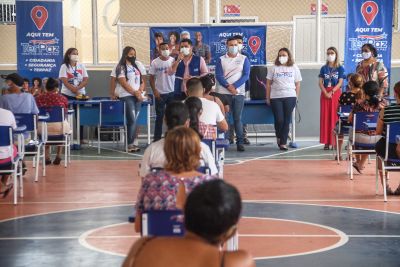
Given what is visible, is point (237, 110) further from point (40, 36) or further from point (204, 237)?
point (204, 237)

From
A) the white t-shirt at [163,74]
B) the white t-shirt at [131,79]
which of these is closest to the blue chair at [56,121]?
the white t-shirt at [131,79]

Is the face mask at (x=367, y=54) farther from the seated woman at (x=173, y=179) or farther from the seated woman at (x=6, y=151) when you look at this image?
the seated woman at (x=173, y=179)

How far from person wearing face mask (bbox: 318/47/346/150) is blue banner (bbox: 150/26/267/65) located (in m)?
2.17

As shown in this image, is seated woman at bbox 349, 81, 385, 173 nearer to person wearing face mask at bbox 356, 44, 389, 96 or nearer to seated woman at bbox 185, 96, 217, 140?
person wearing face mask at bbox 356, 44, 389, 96

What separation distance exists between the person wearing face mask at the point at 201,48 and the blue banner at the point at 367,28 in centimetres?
277

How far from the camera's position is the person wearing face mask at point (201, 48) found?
16.7m

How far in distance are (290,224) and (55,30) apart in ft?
32.4

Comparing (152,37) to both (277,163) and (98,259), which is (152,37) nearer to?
(277,163)

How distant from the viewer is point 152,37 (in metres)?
16.9

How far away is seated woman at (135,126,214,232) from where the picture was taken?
477cm

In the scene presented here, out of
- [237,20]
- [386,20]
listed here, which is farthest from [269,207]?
[237,20]

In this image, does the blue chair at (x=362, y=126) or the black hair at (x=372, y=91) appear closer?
the black hair at (x=372, y=91)

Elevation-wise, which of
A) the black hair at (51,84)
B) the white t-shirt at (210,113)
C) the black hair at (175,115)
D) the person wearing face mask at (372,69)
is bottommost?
the white t-shirt at (210,113)

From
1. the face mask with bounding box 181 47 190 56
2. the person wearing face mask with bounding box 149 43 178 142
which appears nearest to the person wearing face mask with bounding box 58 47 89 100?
the person wearing face mask with bounding box 149 43 178 142
